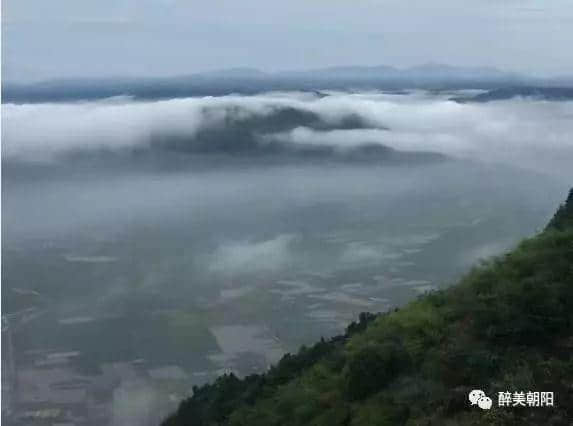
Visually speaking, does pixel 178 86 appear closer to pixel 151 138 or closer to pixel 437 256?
pixel 151 138

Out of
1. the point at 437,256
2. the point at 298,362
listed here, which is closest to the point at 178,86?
the point at 437,256

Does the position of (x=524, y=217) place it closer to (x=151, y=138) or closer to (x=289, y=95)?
(x=289, y=95)

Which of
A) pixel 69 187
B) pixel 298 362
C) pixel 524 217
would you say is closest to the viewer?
pixel 298 362

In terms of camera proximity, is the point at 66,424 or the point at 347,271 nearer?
the point at 66,424

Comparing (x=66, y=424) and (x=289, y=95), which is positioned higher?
(x=289, y=95)

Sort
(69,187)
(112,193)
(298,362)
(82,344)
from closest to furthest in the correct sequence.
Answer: (298,362)
(82,344)
(69,187)
(112,193)

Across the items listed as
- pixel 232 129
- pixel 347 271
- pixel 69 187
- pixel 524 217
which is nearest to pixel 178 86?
pixel 232 129

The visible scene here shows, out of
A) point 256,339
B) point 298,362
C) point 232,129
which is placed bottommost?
point 256,339
